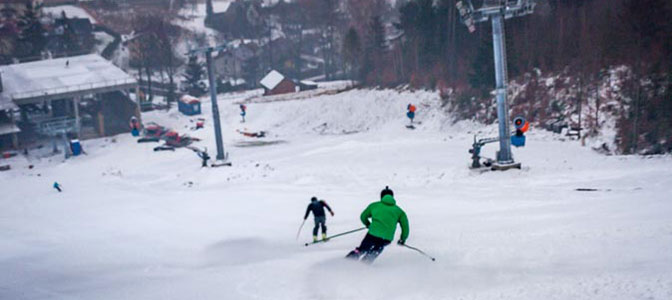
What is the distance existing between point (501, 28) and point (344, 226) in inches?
412

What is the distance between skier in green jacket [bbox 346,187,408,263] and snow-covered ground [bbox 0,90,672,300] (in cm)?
37

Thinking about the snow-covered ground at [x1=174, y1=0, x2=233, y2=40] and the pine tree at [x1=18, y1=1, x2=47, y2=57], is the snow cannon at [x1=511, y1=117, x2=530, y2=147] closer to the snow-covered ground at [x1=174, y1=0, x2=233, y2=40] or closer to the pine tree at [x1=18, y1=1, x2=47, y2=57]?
the pine tree at [x1=18, y1=1, x2=47, y2=57]

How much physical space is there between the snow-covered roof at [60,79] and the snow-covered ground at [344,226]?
12.9 metres

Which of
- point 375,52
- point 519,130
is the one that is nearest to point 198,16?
point 375,52

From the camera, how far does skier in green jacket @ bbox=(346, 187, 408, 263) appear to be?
905 cm

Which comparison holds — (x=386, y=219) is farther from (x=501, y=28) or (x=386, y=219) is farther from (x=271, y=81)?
(x=271, y=81)

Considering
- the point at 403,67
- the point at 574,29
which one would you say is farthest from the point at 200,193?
the point at 403,67

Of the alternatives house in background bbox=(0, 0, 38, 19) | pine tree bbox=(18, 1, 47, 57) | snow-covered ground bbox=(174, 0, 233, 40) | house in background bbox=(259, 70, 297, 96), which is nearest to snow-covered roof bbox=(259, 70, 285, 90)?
house in background bbox=(259, 70, 297, 96)

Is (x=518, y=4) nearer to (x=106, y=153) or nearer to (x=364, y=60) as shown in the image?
(x=106, y=153)

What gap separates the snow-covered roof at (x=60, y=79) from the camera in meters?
41.3

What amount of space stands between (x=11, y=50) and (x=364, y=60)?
49.2 m

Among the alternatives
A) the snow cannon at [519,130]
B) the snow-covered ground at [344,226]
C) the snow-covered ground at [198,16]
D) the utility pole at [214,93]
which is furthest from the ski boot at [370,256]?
the snow-covered ground at [198,16]

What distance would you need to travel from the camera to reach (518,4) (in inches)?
709

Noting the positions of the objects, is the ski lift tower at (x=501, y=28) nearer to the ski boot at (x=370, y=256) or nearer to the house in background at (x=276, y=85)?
the ski boot at (x=370, y=256)
